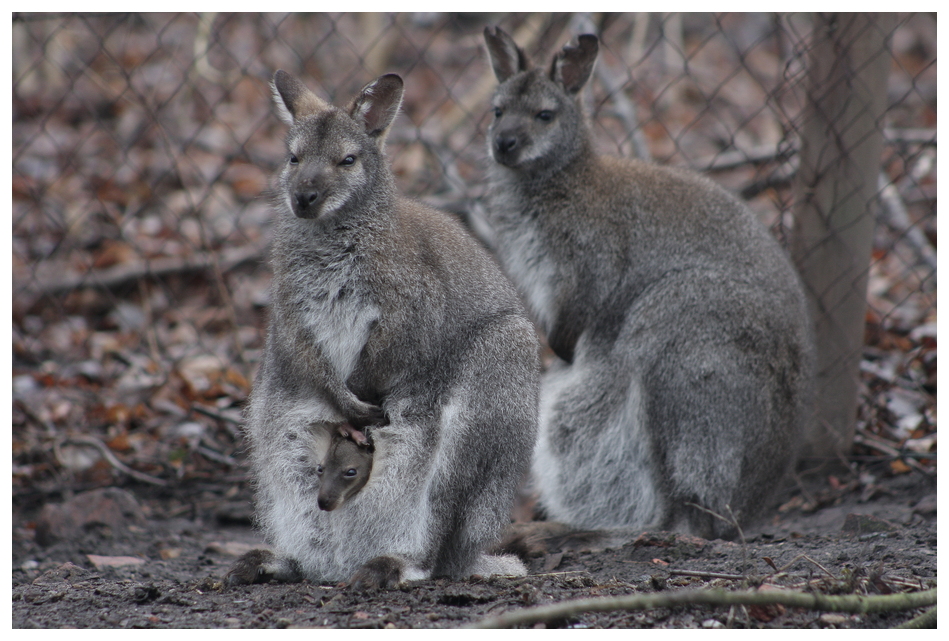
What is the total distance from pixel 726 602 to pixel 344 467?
4.72 feet

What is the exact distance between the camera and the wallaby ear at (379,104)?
11.3 feet

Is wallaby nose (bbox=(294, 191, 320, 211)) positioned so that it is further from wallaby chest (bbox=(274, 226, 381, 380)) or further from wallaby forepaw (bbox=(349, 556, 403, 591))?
wallaby forepaw (bbox=(349, 556, 403, 591))

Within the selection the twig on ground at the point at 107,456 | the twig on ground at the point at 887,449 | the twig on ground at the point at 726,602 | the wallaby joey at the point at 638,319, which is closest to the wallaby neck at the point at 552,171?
the wallaby joey at the point at 638,319

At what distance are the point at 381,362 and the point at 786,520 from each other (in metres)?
2.74

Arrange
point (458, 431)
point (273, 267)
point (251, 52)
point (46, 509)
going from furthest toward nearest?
1. point (251, 52)
2. point (46, 509)
3. point (273, 267)
4. point (458, 431)

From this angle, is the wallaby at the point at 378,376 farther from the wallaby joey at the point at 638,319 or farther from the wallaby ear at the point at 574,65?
the wallaby ear at the point at 574,65

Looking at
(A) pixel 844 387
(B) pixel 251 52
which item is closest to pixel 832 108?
(A) pixel 844 387

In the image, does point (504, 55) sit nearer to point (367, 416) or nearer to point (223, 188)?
point (367, 416)

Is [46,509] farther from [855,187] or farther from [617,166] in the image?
[855,187]

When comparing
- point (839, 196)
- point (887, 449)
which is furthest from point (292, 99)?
point (887, 449)

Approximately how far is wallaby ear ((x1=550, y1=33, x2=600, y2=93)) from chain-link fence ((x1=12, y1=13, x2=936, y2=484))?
0.57 m

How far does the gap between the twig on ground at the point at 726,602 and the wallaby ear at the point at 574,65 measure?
308 centimetres

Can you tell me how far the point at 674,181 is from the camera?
4.83m

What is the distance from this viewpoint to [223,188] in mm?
8945
